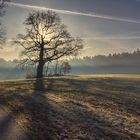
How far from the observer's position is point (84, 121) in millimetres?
14062

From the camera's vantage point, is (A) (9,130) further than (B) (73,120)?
No

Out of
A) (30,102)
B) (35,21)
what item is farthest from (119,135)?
(35,21)

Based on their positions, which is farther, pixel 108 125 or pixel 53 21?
pixel 53 21

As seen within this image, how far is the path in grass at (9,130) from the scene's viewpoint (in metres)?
10.7

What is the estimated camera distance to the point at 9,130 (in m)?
11.8

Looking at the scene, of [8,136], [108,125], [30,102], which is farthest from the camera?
[30,102]

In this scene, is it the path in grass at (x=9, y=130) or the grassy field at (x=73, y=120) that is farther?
the grassy field at (x=73, y=120)

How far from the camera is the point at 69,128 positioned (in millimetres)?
12469

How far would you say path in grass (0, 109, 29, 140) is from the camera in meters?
10.7

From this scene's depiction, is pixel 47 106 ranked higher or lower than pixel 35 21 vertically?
lower

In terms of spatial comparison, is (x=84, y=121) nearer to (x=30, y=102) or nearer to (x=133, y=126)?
(x=133, y=126)

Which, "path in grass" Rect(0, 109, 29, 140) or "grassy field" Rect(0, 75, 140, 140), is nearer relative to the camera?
"path in grass" Rect(0, 109, 29, 140)

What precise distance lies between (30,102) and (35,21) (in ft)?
→ 123

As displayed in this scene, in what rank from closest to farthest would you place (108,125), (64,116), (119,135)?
(119,135)
(108,125)
(64,116)
